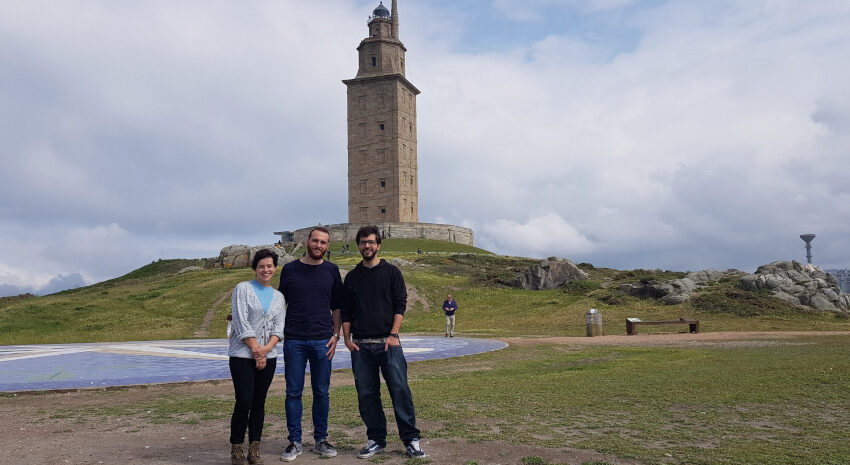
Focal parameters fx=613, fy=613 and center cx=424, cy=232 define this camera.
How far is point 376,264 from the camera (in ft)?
22.1

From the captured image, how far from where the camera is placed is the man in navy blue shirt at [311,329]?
255 inches

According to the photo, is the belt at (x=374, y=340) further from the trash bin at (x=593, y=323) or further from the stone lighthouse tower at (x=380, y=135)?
the stone lighthouse tower at (x=380, y=135)

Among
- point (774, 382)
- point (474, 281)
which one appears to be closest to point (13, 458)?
point (774, 382)

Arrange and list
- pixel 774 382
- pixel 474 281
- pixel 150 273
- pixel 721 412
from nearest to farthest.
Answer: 1. pixel 721 412
2. pixel 774 382
3. pixel 474 281
4. pixel 150 273

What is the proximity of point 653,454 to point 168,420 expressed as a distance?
615cm

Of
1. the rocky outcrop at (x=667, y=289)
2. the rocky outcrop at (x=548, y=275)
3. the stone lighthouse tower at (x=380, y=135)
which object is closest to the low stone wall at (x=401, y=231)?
the stone lighthouse tower at (x=380, y=135)

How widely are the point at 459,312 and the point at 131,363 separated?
70.8ft

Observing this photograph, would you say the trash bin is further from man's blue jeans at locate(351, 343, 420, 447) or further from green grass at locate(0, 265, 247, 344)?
man's blue jeans at locate(351, 343, 420, 447)

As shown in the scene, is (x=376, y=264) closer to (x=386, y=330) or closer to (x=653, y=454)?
(x=386, y=330)

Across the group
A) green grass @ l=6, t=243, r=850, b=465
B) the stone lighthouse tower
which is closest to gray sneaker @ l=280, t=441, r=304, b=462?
green grass @ l=6, t=243, r=850, b=465

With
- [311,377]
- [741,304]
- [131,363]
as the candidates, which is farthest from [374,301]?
[741,304]

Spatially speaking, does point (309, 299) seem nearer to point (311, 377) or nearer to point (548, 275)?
point (311, 377)

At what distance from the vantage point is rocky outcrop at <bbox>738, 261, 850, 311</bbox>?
111ft

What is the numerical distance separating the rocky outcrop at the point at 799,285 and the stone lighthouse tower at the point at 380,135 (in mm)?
42916
